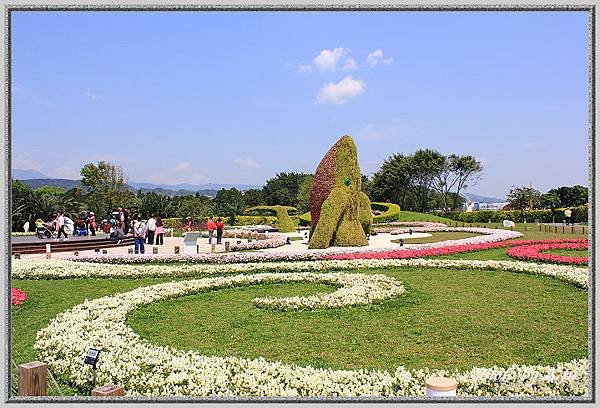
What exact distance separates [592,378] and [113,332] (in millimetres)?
4908

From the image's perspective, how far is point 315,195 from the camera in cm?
1664

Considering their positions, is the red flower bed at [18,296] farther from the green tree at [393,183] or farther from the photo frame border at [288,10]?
the green tree at [393,183]

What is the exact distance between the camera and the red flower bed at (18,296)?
8.40 metres

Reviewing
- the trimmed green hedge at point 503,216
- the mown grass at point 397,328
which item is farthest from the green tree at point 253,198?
the mown grass at point 397,328

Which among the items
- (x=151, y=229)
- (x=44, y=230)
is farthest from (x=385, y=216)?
(x=44, y=230)

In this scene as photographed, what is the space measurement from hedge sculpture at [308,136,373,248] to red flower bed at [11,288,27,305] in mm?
7844

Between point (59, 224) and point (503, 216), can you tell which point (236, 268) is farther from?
point (503, 216)

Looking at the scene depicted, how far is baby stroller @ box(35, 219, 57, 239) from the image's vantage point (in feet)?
56.9

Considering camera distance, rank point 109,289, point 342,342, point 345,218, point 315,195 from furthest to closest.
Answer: point 315,195
point 345,218
point 109,289
point 342,342

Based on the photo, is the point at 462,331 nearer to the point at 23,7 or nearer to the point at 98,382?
the point at 98,382

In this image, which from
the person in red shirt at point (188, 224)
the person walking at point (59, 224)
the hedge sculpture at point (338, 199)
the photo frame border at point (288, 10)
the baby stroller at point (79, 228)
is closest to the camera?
the photo frame border at point (288, 10)

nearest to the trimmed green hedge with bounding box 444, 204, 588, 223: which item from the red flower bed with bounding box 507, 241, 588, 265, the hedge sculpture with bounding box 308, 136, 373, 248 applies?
the red flower bed with bounding box 507, 241, 588, 265

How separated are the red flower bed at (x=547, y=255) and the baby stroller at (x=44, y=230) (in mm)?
13799

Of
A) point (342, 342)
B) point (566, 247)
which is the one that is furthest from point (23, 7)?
point (566, 247)
